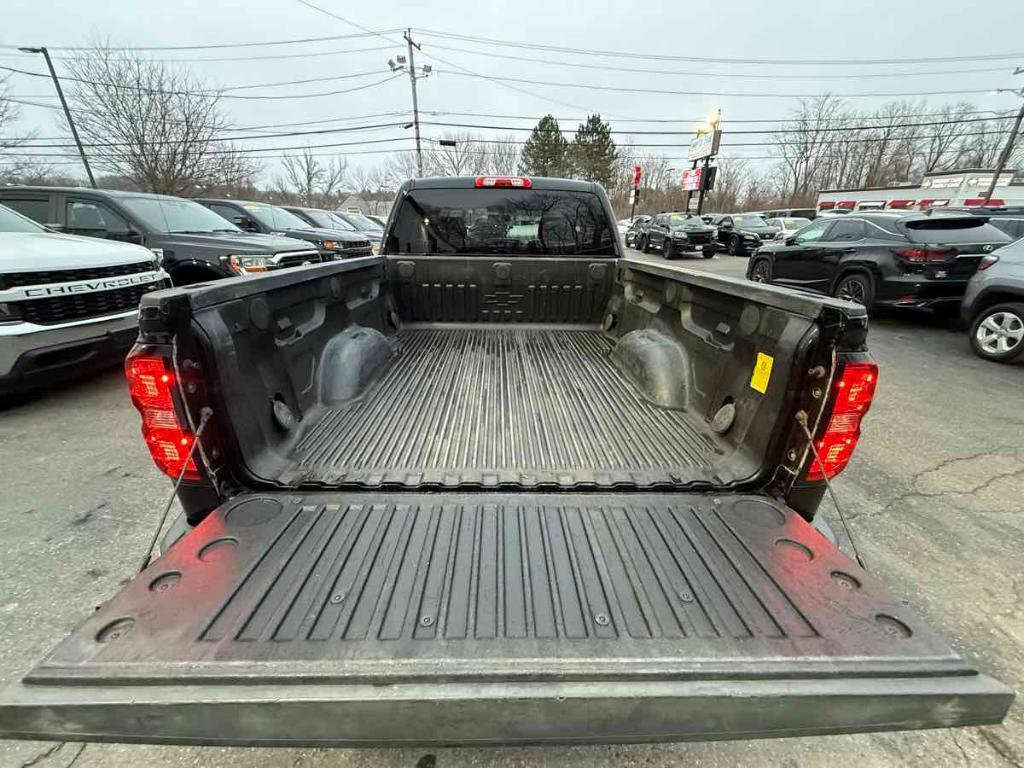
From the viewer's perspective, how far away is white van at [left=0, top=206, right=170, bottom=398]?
152 inches

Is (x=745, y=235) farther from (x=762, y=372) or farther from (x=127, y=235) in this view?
(x=762, y=372)

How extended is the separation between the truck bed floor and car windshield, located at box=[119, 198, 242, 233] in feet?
18.2

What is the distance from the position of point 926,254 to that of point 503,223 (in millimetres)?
7224

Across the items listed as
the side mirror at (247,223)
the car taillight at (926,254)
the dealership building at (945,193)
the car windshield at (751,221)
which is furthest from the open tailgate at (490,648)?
the dealership building at (945,193)

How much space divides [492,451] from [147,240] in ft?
22.2

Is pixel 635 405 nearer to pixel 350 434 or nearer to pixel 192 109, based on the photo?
pixel 350 434

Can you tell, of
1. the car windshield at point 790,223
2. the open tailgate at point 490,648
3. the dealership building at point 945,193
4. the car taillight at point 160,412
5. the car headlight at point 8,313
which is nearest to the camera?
the open tailgate at point 490,648

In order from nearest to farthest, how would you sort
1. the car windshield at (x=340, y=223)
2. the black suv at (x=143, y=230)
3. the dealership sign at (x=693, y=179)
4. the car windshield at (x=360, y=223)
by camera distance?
the black suv at (x=143, y=230) < the car windshield at (x=340, y=223) < the car windshield at (x=360, y=223) < the dealership sign at (x=693, y=179)

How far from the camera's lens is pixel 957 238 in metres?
7.26

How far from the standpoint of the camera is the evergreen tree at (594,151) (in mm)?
54406

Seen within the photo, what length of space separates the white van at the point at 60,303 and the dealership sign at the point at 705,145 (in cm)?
2669

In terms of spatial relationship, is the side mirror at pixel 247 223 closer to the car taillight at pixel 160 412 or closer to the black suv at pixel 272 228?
the black suv at pixel 272 228

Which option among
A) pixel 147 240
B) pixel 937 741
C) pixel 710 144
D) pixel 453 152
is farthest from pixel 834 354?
pixel 453 152

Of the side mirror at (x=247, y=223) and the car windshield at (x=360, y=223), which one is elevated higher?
the side mirror at (x=247, y=223)
